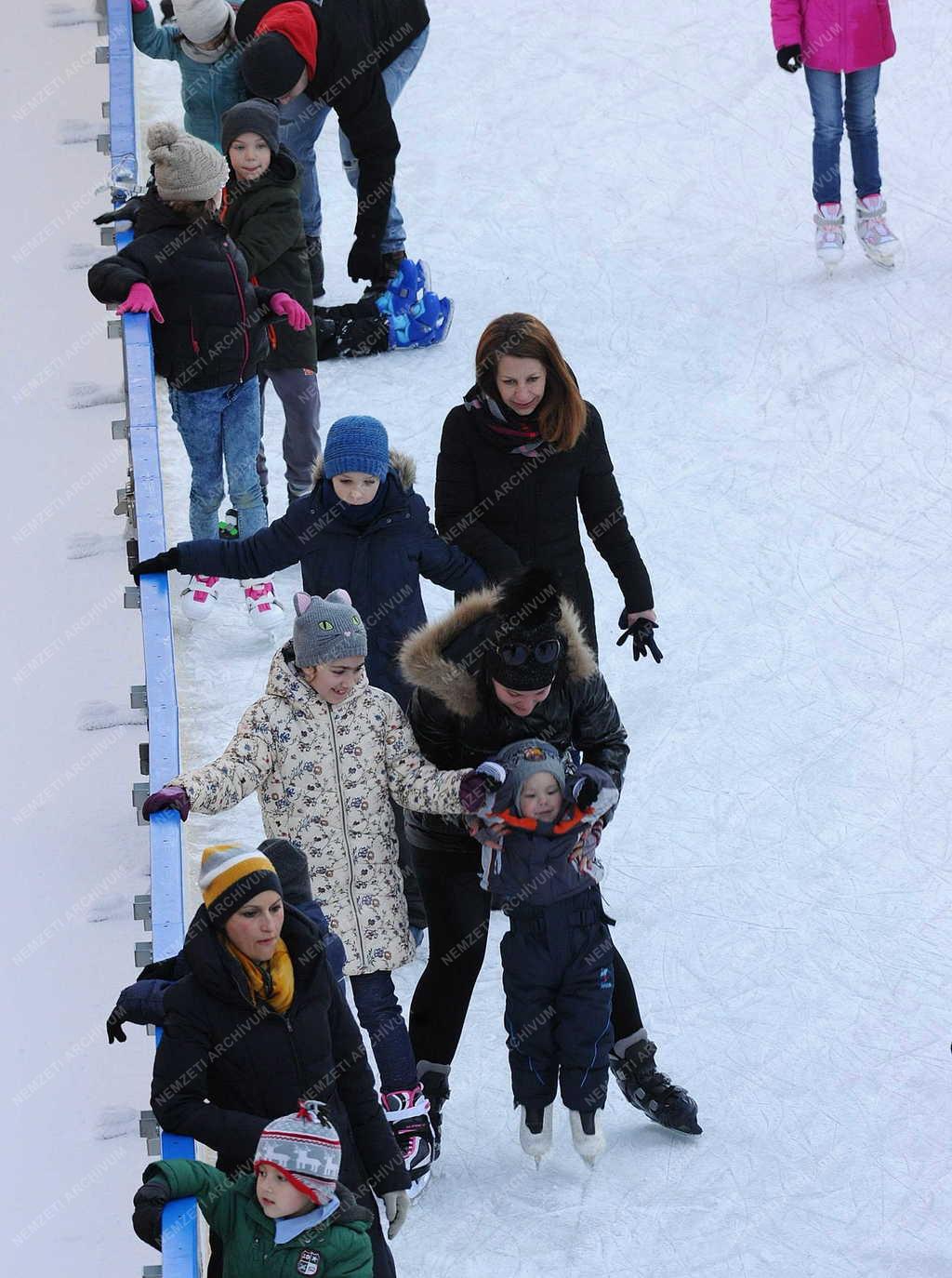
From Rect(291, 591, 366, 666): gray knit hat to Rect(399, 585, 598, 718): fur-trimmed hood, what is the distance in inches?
6.7

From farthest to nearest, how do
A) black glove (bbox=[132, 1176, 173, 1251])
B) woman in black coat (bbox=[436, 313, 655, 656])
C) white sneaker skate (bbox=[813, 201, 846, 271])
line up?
white sneaker skate (bbox=[813, 201, 846, 271]) < woman in black coat (bbox=[436, 313, 655, 656]) < black glove (bbox=[132, 1176, 173, 1251])

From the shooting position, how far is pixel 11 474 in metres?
7.11

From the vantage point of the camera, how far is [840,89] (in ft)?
26.1

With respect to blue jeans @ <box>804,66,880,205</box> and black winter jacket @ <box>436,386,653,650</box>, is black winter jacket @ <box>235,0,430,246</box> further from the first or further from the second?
black winter jacket @ <box>436,386,653,650</box>

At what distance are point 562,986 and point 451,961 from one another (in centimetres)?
29

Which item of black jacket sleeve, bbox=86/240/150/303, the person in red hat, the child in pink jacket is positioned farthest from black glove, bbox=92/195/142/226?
the child in pink jacket

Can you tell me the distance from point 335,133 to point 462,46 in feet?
2.81

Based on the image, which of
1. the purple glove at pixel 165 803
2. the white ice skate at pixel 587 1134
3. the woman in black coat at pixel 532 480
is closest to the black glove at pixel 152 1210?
the purple glove at pixel 165 803

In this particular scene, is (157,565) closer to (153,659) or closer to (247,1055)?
(153,659)

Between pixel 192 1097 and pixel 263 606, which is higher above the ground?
pixel 263 606

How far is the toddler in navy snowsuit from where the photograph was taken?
403cm

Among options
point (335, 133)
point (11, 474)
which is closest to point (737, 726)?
point (11, 474)

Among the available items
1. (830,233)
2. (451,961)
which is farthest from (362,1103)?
(830,233)

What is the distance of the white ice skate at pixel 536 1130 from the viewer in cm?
430
